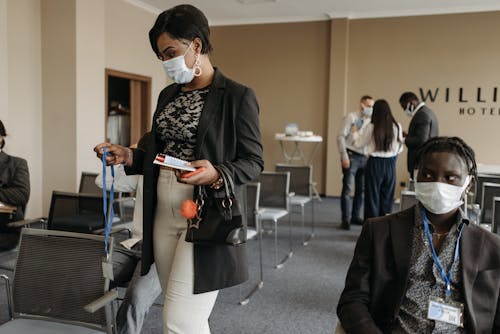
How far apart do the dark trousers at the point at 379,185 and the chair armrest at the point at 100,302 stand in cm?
394

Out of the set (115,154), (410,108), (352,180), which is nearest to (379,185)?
(352,180)

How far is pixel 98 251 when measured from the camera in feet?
6.00

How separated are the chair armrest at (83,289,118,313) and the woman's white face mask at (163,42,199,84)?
807 mm

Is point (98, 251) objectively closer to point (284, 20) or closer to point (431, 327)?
point (431, 327)

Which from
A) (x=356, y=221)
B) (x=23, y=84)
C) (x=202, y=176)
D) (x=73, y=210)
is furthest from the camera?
(x=356, y=221)

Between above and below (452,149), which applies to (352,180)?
below

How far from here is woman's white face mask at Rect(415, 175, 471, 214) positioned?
1.38m

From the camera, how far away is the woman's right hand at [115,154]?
5.08ft

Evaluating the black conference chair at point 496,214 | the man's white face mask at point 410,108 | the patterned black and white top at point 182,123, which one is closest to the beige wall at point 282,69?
the man's white face mask at point 410,108

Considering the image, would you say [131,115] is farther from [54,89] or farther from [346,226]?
[346,226]

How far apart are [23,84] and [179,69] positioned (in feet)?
14.9

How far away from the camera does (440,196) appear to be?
1.38 metres

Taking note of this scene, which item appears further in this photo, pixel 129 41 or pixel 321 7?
pixel 321 7

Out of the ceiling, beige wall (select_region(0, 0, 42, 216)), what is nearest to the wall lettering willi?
the ceiling
